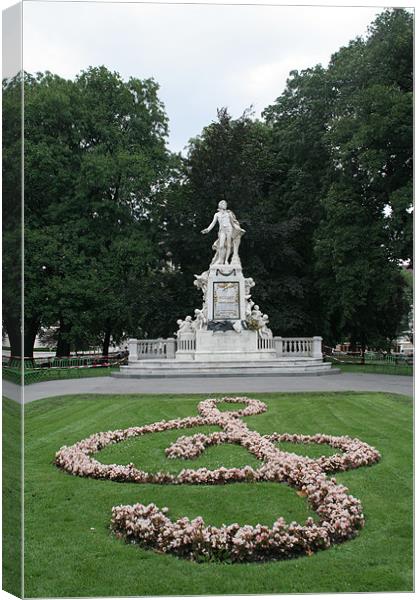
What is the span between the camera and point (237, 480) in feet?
15.7

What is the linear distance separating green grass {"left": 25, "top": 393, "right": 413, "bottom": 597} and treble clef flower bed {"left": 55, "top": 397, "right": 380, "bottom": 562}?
75 millimetres

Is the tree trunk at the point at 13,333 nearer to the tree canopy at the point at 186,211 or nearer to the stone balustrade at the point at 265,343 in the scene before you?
the tree canopy at the point at 186,211

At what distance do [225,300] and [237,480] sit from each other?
13.7 meters

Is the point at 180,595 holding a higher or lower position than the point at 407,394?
lower

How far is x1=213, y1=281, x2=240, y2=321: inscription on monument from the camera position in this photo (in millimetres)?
18188

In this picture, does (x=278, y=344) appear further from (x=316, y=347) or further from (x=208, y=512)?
(x=208, y=512)

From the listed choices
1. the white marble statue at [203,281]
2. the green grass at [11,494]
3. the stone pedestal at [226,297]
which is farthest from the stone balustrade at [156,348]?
the green grass at [11,494]

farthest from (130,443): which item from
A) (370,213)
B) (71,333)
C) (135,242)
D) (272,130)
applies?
(272,130)

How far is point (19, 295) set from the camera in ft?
12.8

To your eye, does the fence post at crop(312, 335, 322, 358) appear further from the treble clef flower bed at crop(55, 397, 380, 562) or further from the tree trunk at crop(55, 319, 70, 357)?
the treble clef flower bed at crop(55, 397, 380, 562)

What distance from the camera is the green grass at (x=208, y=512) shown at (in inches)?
144

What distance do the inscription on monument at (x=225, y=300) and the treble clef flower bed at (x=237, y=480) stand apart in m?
11.2

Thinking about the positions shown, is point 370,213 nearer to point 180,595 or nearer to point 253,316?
point 253,316

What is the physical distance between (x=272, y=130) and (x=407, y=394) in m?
22.7
